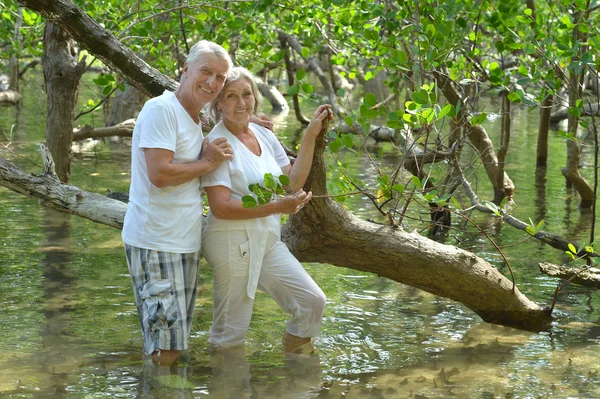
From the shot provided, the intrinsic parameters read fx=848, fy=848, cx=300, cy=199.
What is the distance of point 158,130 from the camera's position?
4227 millimetres

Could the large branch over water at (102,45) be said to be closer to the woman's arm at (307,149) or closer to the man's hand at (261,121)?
the man's hand at (261,121)

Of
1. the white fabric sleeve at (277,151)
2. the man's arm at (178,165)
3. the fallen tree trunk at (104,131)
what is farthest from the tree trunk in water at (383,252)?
the fallen tree trunk at (104,131)

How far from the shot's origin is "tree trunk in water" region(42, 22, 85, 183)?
331 inches

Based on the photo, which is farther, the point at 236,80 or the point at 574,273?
the point at 574,273

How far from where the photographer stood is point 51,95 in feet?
28.2

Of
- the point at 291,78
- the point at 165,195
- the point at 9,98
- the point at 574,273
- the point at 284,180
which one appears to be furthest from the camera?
the point at 9,98

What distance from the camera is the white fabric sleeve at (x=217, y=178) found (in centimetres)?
452

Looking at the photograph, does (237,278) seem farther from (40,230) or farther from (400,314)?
(40,230)

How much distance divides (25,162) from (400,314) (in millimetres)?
8124

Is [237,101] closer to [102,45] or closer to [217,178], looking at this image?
[217,178]

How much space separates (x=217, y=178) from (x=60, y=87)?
4587mm

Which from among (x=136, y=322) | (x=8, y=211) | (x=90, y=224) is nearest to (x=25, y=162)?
(x=8, y=211)

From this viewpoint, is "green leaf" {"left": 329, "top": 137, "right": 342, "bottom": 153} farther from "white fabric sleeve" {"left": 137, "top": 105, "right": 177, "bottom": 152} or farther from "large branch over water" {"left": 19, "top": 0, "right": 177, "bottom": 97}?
"large branch over water" {"left": 19, "top": 0, "right": 177, "bottom": 97}

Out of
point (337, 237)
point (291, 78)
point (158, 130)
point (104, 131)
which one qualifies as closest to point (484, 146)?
point (337, 237)
